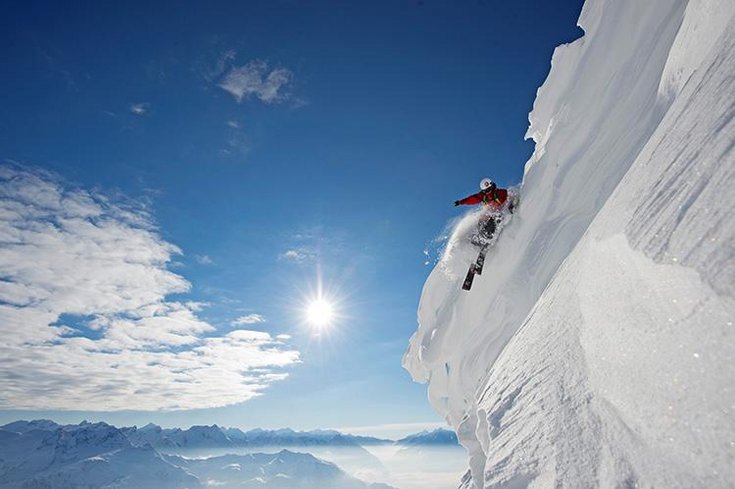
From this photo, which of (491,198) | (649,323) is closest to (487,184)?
(491,198)

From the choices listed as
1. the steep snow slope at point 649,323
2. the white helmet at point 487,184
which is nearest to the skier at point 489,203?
the white helmet at point 487,184

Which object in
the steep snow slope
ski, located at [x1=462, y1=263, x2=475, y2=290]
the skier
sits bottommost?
the steep snow slope

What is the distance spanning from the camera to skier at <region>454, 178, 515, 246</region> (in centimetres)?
1445

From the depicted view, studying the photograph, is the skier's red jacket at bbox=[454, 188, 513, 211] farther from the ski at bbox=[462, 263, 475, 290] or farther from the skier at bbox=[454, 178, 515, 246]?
the ski at bbox=[462, 263, 475, 290]

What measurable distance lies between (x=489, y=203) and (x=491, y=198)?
237 mm

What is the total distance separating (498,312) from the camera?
13898 millimetres

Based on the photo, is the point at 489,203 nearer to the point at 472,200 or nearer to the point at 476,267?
the point at 472,200

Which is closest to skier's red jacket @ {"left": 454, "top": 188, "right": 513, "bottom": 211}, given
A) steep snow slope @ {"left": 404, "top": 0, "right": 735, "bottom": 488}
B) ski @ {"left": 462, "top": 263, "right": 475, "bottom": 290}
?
ski @ {"left": 462, "top": 263, "right": 475, "bottom": 290}

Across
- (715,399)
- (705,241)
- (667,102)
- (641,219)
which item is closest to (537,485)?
(715,399)

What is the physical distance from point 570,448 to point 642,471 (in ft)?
2.67

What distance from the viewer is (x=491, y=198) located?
14.5m

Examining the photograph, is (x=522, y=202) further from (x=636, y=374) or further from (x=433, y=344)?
(x=636, y=374)

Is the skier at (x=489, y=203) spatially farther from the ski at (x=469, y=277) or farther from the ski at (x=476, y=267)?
the ski at (x=469, y=277)

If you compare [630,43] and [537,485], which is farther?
[630,43]
